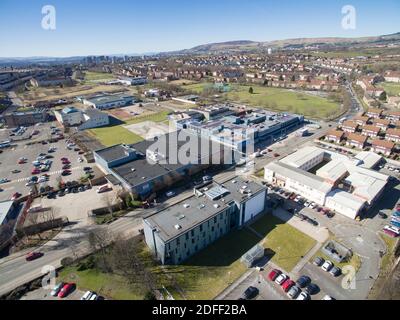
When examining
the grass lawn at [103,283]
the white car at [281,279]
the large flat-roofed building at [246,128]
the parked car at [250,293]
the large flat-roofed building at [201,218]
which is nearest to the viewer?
the parked car at [250,293]

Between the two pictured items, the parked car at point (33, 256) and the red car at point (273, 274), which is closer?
the red car at point (273, 274)

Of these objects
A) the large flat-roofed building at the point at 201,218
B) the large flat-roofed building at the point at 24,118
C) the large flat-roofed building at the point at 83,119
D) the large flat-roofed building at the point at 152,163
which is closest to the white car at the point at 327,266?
the large flat-roofed building at the point at 201,218

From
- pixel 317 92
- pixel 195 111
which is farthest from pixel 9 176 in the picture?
pixel 317 92

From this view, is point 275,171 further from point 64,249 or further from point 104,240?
point 64,249

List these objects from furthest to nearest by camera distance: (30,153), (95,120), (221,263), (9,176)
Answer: (95,120), (30,153), (9,176), (221,263)

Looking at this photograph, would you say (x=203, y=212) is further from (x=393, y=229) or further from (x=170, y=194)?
(x=393, y=229)

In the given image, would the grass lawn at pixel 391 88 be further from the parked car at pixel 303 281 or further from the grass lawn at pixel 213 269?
the grass lawn at pixel 213 269

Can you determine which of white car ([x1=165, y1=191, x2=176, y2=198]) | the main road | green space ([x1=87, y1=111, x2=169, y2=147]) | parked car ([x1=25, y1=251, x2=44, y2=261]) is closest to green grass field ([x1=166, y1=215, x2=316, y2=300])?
the main road
